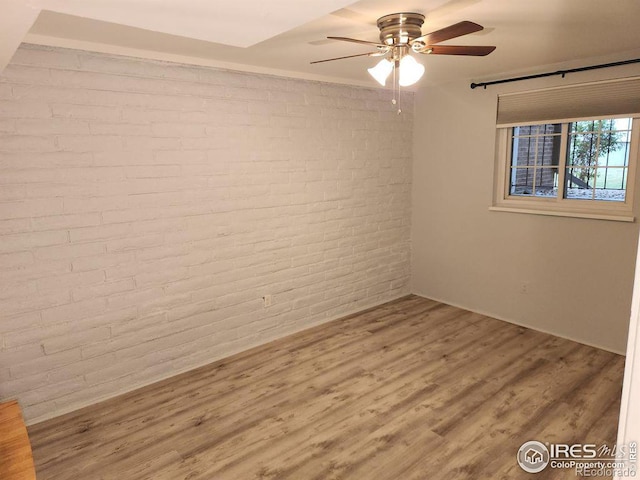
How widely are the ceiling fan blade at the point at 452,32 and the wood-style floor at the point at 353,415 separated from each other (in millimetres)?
2188

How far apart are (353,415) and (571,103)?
10.1 ft

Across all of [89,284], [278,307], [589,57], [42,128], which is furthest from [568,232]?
[42,128]

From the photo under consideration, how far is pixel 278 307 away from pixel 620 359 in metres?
2.84

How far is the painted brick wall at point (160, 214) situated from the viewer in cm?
260

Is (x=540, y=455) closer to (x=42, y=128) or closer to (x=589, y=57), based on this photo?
(x=589, y=57)

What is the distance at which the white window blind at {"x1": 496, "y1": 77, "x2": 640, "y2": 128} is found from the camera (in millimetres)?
3307

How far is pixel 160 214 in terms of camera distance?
3.10m

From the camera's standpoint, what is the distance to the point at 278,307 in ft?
12.8

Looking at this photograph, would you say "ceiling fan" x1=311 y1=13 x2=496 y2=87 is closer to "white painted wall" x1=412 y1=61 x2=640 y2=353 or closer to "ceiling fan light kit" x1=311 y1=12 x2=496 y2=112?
"ceiling fan light kit" x1=311 y1=12 x2=496 y2=112

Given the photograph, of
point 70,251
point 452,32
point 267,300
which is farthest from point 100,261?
point 452,32

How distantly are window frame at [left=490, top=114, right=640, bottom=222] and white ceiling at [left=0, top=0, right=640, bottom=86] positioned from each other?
0.57m

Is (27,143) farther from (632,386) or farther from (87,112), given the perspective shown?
(632,386)

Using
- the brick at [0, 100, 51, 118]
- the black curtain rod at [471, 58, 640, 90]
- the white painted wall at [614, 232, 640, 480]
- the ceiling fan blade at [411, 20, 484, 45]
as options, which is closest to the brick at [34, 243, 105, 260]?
the brick at [0, 100, 51, 118]


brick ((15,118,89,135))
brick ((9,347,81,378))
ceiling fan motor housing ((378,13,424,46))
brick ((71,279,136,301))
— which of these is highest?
ceiling fan motor housing ((378,13,424,46))
